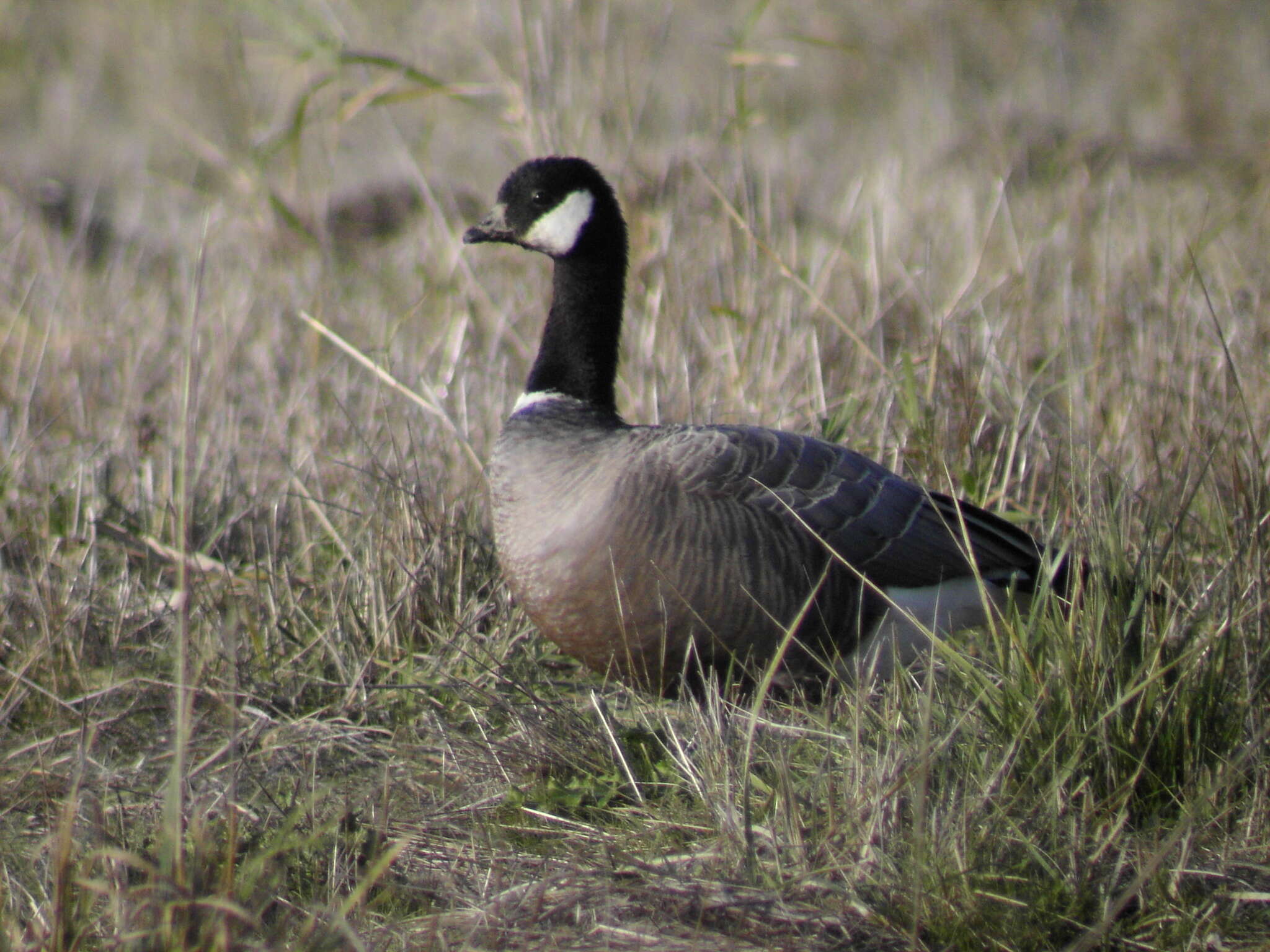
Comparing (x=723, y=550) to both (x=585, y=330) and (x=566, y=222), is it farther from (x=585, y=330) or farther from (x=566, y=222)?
(x=566, y=222)

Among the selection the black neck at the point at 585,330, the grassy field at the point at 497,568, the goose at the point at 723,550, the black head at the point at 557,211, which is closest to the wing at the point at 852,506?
the goose at the point at 723,550

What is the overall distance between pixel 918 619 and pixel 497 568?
1.22 meters

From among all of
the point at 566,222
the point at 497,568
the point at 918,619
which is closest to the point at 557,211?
the point at 566,222

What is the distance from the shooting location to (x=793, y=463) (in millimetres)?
3414

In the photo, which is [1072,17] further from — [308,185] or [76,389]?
[76,389]

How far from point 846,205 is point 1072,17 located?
Result: 18.4 ft

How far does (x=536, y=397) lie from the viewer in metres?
3.72

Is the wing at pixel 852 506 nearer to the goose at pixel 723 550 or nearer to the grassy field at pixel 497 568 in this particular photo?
the goose at pixel 723 550

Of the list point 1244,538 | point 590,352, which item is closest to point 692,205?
point 590,352

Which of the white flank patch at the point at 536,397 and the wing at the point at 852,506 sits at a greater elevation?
the white flank patch at the point at 536,397

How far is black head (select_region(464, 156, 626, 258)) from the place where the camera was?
3.82m

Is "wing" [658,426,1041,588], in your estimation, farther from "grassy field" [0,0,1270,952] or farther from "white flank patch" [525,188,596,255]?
"white flank patch" [525,188,596,255]

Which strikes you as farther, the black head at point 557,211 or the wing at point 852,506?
the black head at point 557,211

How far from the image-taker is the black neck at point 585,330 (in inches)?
147
